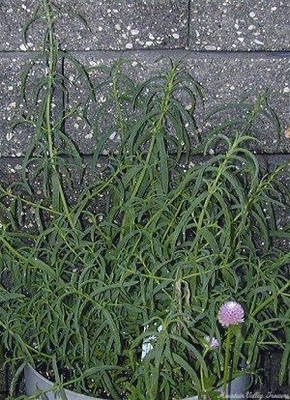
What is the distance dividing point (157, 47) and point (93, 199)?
1.17 feet

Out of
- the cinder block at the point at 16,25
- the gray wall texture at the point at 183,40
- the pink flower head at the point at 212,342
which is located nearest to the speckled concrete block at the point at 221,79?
the gray wall texture at the point at 183,40

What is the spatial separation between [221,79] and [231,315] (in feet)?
2.10

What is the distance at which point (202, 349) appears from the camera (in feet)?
6.35

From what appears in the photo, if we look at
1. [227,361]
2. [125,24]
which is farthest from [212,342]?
[125,24]

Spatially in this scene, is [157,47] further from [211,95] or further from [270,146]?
[270,146]

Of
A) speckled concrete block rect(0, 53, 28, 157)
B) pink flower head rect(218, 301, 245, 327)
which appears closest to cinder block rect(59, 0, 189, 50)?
speckled concrete block rect(0, 53, 28, 157)

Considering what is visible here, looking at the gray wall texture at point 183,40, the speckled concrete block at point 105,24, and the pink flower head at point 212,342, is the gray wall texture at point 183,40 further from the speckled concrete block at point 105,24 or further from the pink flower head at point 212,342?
the pink flower head at point 212,342

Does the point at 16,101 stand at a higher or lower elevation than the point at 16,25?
lower

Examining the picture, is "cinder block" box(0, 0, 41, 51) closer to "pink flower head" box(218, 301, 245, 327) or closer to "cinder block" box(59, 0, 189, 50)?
"cinder block" box(59, 0, 189, 50)

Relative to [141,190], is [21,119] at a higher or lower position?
higher

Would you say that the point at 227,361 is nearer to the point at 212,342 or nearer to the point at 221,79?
the point at 212,342

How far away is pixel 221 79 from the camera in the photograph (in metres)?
2.20

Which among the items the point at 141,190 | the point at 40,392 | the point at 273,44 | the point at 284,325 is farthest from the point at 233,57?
the point at 40,392

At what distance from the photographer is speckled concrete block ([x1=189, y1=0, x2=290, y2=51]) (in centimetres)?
217
